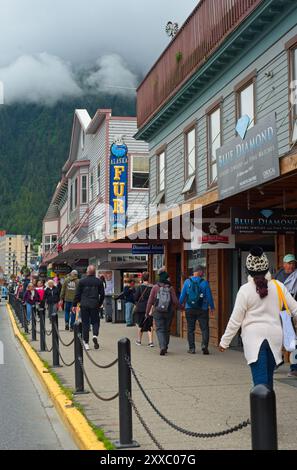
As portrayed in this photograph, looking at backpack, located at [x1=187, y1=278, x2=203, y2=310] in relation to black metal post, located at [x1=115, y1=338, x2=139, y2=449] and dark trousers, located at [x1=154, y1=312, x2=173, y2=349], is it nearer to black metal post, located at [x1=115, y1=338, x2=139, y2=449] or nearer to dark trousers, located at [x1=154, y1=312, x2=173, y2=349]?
dark trousers, located at [x1=154, y1=312, x2=173, y2=349]

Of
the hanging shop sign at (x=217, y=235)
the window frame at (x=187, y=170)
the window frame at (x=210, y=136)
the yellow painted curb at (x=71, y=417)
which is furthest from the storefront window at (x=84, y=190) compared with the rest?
the yellow painted curb at (x=71, y=417)

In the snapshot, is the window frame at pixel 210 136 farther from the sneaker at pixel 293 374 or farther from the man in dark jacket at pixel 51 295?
the man in dark jacket at pixel 51 295

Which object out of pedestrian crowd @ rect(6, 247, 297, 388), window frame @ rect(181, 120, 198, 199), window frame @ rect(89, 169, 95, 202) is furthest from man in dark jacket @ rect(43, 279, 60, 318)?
window frame @ rect(89, 169, 95, 202)

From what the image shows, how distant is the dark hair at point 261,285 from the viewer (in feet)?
20.8

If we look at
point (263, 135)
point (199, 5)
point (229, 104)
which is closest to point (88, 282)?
point (229, 104)

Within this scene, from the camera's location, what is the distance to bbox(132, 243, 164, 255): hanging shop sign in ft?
65.7

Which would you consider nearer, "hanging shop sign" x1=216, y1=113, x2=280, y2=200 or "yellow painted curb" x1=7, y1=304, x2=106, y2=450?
"yellow painted curb" x1=7, y1=304, x2=106, y2=450

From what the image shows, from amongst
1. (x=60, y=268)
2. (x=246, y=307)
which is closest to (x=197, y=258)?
(x=246, y=307)

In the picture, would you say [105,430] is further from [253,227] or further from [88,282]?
[88,282]

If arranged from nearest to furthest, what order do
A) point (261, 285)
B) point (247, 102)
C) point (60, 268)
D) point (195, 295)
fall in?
point (261, 285), point (195, 295), point (247, 102), point (60, 268)

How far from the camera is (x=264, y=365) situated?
622cm

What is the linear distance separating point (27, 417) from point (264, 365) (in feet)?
10.6

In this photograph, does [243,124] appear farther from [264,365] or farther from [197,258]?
[264,365]

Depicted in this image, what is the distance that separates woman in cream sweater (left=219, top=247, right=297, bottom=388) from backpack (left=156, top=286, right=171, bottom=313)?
7.21 metres
